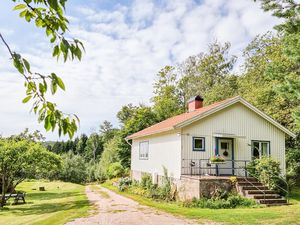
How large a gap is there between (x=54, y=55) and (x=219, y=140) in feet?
54.4

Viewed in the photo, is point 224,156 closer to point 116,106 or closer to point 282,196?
point 282,196

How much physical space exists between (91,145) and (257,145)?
195 ft

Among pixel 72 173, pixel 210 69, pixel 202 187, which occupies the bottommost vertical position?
pixel 72 173

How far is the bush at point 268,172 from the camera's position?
1530 cm

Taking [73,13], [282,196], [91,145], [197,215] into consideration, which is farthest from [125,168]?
[91,145]

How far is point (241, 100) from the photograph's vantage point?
1817 centimetres

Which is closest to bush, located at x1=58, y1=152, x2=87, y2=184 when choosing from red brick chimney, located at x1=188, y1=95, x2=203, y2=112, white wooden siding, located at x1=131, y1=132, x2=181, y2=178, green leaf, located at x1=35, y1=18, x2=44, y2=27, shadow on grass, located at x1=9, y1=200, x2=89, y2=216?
white wooden siding, located at x1=131, y1=132, x2=181, y2=178

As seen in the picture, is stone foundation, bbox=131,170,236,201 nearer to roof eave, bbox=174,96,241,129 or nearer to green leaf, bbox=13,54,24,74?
roof eave, bbox=174,96,241,129

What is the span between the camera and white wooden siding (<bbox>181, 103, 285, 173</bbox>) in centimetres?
1684

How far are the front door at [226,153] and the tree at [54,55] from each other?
1639 centimetres

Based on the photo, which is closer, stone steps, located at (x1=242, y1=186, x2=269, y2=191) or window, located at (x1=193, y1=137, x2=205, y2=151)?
stone steps, located at (x1=242, y1=186, x2=269, y2=191)

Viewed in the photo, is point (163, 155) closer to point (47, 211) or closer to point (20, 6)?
point (47, 211)

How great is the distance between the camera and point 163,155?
18922mm

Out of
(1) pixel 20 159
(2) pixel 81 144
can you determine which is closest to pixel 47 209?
(1) pixel 20 159
